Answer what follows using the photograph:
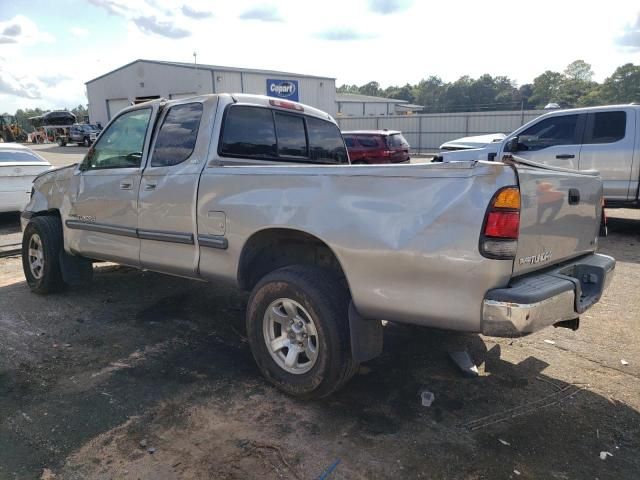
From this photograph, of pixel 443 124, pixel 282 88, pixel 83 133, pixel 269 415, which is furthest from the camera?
pixel 83 133

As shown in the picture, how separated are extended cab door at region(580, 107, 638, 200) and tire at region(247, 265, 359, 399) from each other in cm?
696

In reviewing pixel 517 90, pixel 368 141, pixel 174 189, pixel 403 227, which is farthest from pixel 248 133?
pixel 517 90

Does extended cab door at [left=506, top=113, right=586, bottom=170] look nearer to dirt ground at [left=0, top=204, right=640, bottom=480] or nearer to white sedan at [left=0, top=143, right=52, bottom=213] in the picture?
dirt ground at [left=0, top=204, right=640, bottom=480]

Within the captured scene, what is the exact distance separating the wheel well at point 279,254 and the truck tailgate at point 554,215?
1189 mm

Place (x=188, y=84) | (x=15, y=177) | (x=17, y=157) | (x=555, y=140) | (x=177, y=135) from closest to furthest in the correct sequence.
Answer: (x=177, y=135)
(x=555, y=140)
(x=15, y=177)
(x=17, y=157)
(x=188, y=84)

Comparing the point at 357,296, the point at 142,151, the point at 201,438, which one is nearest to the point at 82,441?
the point at 201,438

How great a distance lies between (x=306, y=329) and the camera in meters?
3.39

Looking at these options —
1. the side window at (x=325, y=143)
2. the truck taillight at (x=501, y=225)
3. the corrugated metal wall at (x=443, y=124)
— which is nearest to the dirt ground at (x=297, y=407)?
the truck taillight at (x=501, y=225)

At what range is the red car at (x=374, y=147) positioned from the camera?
16672 mm

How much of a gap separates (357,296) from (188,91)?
117 ft

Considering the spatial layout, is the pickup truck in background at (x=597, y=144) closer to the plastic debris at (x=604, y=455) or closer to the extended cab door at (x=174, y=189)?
the extended cab door at (x=174, y=189)

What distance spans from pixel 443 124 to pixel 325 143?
28573 mm

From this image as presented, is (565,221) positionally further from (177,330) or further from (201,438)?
(177,330)

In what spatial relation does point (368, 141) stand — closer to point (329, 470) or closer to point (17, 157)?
point (17, 157)
